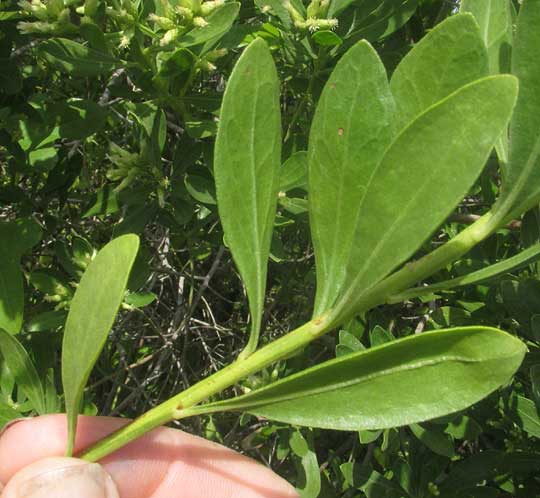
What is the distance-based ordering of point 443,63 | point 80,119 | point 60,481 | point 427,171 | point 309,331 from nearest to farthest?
1. point 427,171
2. point 443,63
3. point 309,331
4. point 60,481
5. point 80,119

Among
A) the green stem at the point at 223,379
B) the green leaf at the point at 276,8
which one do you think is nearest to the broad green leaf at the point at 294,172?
the green leaf at the point at 276,8

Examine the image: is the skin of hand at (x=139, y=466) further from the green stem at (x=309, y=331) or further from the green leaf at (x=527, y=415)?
the green leaf at (x=527, y=415)

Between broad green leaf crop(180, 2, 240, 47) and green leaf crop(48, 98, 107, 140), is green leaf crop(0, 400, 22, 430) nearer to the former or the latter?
green leaf crop(48, 98, 107, 140)

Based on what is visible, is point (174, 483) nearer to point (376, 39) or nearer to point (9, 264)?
point (9, 264)

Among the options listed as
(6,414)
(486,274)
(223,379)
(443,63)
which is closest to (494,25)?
(443,63)

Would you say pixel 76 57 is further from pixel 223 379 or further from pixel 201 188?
pixel 223 379

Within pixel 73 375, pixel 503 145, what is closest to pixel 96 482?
pixel 73 375

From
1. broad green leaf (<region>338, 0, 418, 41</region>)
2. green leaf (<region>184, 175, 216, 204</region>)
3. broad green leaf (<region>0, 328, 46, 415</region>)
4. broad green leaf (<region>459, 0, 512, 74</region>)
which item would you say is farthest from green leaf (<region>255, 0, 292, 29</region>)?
broad green leaf (<region>0, 328, 46, 415</region>)
